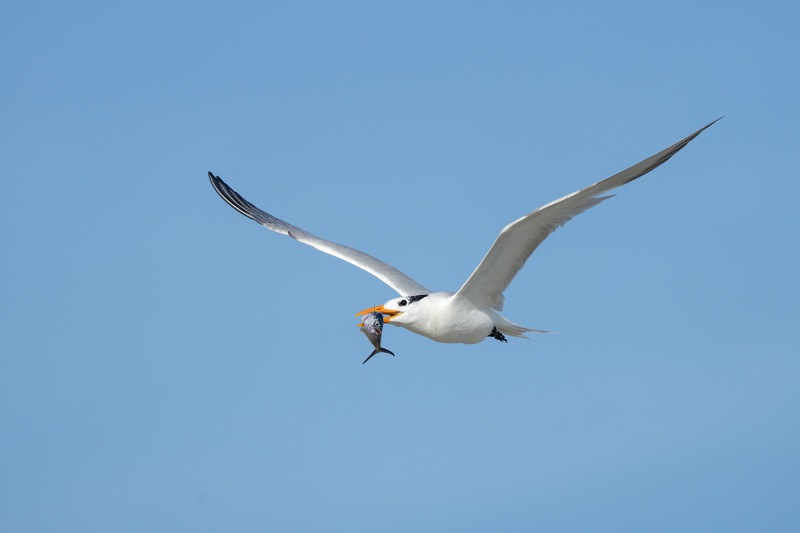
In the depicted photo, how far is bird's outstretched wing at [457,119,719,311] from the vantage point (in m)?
11.8

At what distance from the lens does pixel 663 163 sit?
467 inches

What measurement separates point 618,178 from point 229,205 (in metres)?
9.00

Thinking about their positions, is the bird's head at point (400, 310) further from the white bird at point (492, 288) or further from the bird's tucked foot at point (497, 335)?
the bird's tucked foot at point (497, 335)

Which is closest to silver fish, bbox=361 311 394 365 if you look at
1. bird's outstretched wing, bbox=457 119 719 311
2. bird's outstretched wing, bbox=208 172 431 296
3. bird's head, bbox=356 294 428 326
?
bird's head, bbox=356 294 428 326

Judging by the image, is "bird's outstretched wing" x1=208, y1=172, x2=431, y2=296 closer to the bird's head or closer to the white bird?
the white bird

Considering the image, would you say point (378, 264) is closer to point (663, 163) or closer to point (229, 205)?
point (229, 205)

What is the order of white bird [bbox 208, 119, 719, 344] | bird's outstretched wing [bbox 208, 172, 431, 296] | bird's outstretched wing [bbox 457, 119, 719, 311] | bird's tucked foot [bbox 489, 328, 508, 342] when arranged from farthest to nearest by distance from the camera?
1. bird's outstretched wing [bbox 208, 172, 431, 296]
2. bird's tucked foot [bbox 489, 328, 508, 342]
3. white bird [bbox 208, 119, 719, 344]
4. bird's outstretched wing [bbox 457, 119, 719, 311]

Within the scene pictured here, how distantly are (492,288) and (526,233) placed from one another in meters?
1.26

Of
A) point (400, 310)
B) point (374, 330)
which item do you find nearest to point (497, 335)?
point (400, 310)

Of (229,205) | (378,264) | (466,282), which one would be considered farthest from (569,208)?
(229,205)

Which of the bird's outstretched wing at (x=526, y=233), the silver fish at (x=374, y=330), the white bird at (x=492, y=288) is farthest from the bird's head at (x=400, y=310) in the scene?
the bird's outstretched wing at (x=526, y=233)

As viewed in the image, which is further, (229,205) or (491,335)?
(229,205)

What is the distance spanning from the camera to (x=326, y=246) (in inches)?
671

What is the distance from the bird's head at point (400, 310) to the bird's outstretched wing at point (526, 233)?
67 centimetres
